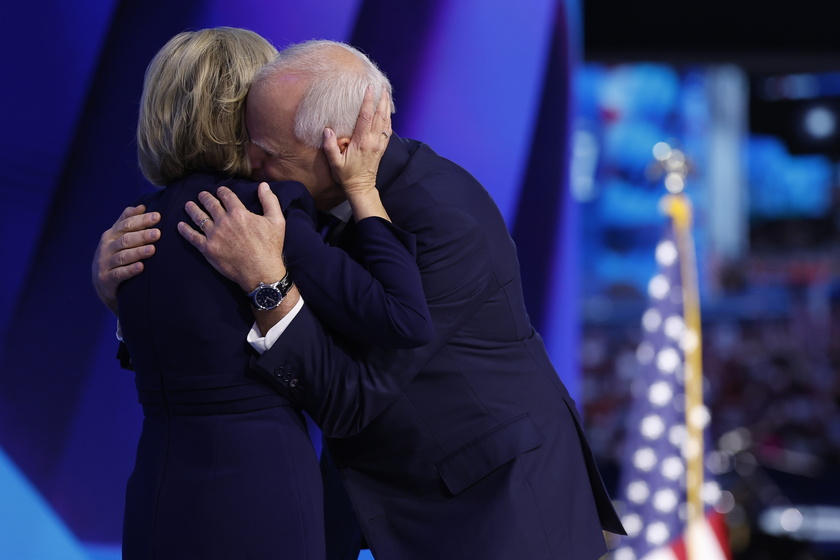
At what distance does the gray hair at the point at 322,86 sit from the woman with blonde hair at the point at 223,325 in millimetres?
27

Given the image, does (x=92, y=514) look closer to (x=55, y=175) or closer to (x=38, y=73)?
(x=55, y=175)

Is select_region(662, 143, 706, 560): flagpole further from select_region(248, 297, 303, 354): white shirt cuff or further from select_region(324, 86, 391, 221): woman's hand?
select_region(248, 297, 303, 354): white shirt cuff

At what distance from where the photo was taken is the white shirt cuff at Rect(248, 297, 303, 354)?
1448 millimetres

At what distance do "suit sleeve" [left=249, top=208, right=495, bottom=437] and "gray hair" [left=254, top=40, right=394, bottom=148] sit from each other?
0.70 feet

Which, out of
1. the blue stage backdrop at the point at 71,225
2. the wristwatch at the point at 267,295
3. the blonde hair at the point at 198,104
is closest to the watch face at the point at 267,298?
the wristwatch at the point at 267,295

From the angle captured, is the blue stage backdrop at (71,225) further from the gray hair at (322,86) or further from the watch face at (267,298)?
the watch face at (267,298)

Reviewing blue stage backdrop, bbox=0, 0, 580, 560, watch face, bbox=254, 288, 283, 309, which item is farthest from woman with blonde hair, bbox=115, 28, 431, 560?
blue stage backdrop, bbox=0, 0, 580, 560

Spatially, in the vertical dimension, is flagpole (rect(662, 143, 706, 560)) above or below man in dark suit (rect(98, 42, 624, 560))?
below

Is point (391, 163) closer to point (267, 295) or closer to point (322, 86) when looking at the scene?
point (322, 86)

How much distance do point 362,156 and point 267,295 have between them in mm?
284

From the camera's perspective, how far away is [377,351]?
5.10ft

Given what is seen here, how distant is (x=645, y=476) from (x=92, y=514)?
291cm

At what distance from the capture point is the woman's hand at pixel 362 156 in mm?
1532

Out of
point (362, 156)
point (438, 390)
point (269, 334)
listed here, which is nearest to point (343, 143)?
point (362, 156)
